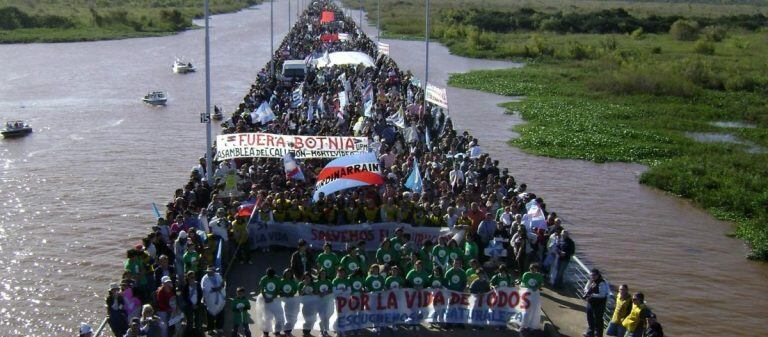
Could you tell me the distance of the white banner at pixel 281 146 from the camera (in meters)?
18.3

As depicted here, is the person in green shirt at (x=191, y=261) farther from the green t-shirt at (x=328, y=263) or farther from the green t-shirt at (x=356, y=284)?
the green t-shirt at (x=356, y=284)

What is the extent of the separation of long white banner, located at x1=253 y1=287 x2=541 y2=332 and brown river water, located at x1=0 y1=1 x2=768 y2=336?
500 cm

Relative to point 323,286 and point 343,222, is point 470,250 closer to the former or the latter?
point 343,222

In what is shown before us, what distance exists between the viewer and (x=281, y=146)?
1856 centimetres

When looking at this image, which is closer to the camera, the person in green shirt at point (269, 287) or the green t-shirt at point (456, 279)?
the person in green shirt at point (269, 287)

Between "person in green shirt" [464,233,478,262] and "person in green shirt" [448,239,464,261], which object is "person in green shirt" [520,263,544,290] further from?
"person in green shirt" [464,233,478,262]

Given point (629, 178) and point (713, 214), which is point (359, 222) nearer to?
point (713, 214)

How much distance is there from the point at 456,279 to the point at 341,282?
1.87 m

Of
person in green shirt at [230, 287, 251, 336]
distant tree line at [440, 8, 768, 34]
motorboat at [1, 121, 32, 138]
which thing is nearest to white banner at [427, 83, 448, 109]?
person in green shirt at [230, 287, 251, 336]

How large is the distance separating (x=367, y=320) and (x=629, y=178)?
18.1 m

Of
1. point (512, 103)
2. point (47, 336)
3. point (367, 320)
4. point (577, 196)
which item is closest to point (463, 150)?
point (577, 196)

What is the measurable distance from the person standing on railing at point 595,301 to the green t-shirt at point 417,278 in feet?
8.43

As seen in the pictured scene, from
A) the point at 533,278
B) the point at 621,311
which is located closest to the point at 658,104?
the point at 533,278

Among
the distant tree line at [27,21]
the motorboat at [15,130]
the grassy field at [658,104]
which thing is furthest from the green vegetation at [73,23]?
the motorboat at [15,130]
